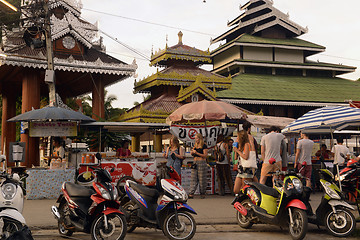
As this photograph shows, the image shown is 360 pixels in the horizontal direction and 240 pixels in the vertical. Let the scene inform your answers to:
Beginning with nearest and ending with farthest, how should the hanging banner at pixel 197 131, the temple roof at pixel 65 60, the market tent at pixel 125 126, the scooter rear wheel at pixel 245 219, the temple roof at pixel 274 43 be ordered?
the scooter rear wheel at pixel 245 219, the market tent at pixel 125 126, the hanging banner at pixel 197 131, the temple roof at pixel 65 60, the temple roof at pixel 274 43

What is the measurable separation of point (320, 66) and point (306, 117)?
1159 inches

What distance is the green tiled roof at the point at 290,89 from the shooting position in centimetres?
3052

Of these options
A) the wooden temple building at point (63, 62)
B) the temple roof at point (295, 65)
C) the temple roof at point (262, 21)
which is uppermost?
the temple roof at point (262, 21)

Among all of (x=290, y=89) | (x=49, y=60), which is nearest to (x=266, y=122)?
(x=49, y=60)

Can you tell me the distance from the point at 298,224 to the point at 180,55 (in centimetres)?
2109

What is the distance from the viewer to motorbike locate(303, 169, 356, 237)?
6824mm

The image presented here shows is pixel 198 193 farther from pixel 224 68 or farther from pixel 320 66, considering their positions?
pixel 320 66

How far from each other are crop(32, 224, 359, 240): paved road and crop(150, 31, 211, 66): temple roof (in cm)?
1967

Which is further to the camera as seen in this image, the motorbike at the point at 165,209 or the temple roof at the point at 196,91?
the temple roof at the point at 196,91

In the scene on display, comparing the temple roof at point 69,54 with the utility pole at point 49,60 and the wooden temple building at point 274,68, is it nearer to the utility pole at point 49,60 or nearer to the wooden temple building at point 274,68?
the utility pole at point 49,60

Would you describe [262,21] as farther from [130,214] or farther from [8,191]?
[8,191]

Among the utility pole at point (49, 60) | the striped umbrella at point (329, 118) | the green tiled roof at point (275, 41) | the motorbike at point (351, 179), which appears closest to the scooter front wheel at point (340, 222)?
the motorbike at point (351, 179)

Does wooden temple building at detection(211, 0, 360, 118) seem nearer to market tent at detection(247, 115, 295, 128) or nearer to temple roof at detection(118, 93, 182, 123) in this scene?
temple roof at detection(118, 93, 182, 123)

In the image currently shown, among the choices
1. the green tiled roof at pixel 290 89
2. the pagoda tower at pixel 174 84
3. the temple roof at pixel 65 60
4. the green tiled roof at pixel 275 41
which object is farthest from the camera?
the green tiled roof at pixel 275 41
